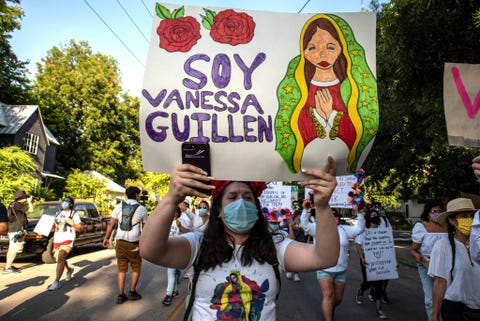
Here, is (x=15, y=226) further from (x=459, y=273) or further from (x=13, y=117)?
(x=13, y=117)

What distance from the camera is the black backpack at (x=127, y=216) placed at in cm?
651

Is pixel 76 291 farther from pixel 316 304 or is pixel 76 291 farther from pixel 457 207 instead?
pixel 457 207

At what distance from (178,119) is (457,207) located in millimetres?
3143

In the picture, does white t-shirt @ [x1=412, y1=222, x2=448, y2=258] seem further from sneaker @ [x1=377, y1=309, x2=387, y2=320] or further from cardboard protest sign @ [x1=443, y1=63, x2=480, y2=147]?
cardboard protest sign @ [x1=443, y1=63, x2=480, y2=147]

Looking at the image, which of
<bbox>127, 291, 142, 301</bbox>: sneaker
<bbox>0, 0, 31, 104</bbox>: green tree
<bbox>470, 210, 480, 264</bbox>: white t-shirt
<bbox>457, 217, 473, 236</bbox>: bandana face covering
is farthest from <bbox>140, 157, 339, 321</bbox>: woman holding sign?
<bbox>0, 0, 31, 104</bbox>: green tree

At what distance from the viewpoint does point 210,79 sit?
1969 mm

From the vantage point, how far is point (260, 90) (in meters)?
2.00

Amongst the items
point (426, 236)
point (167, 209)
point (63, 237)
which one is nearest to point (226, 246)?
point (167, 209)

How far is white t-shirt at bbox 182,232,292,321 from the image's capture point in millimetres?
1937

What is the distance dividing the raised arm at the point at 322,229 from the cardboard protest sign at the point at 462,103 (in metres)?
1.25

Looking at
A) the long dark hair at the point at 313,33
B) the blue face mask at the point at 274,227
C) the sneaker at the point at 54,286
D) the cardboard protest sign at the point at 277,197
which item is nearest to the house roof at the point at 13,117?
the cardboard protest sign at the point at 277,197

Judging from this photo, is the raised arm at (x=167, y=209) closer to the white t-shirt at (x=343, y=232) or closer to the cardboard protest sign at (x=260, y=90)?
the cardboard protest sign at (x=260, y=90)

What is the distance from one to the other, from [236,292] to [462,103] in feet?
6.84

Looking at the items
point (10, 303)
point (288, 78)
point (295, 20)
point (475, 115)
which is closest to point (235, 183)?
point (288, 78)
